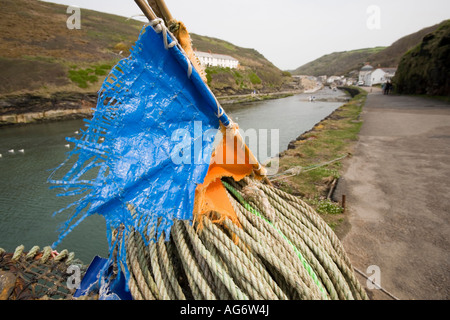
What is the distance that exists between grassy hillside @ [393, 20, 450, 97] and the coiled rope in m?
22.4

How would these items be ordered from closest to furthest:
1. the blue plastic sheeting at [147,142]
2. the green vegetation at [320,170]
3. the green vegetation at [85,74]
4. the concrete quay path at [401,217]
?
the blue plastic sheeting at [147,142]
the concrete quay path at [401,217]
the green vegetation at [320,170]
the green vegetation at [85,74]

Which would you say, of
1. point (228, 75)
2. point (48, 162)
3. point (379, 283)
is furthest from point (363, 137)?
point (228, 75)

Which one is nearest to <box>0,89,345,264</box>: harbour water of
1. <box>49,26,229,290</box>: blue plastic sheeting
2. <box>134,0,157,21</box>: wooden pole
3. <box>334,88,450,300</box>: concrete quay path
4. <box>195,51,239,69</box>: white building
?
<box>49,26,229,290</box>: blue plastic sheeting

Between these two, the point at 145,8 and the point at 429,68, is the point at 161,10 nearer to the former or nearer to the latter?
the point at 145,8

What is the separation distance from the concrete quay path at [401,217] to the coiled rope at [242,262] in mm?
1024

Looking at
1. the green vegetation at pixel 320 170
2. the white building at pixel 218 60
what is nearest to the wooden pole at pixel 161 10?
the green vegetation at pixel 320 170

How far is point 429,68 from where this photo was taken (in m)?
19.8

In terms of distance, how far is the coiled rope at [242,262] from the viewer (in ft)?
5.74

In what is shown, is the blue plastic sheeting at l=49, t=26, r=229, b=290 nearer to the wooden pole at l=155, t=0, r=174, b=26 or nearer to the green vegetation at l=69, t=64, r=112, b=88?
the wooden pole at l=155, t=0, r=174, b=26

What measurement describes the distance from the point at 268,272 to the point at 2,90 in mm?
33780

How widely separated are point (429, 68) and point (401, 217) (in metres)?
23.0

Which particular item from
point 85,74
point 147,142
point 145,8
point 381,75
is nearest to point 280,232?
point 147,142

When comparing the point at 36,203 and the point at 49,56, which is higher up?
the point at 49,56

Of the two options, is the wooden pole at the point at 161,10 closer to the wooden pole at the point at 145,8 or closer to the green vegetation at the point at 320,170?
the wooden pole at the point at 145,8
